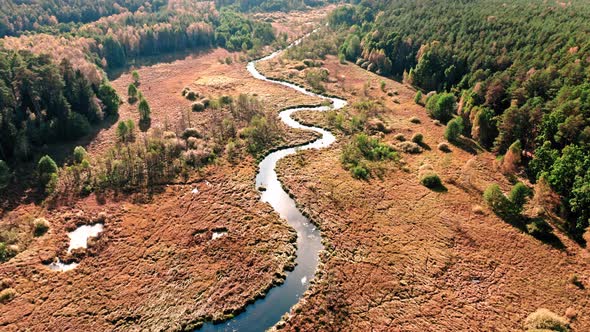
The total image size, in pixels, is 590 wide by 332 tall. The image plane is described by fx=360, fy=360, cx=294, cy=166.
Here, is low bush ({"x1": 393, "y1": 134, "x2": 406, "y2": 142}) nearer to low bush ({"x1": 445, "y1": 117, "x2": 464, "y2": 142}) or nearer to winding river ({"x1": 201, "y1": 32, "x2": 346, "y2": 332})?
low bush ({"x1": 445, "y1": 117, "x2": 464, "y2": 142})

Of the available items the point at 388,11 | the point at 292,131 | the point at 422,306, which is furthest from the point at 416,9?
the point at 422,306

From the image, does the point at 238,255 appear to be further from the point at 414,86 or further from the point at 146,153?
the point at 414,86

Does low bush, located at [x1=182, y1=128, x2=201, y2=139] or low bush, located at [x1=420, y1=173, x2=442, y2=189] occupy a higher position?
low bush, located at [x1=420, y1=173, x2=442, y2=189]

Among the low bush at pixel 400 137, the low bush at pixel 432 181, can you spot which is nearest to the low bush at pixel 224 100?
the low bush at pixel 400 137

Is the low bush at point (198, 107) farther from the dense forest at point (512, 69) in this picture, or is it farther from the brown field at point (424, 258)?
the dense forest at point (512, 69)

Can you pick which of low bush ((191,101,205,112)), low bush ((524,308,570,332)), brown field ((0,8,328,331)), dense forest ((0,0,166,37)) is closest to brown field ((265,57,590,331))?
low bush ((524,308,570,332))

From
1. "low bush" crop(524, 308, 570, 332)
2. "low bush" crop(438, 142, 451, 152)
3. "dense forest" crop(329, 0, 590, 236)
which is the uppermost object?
"dense forest" crop(329, 0, 590, 236)
